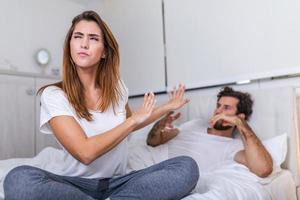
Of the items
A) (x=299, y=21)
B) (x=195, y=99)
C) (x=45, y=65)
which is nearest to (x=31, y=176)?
(x=195, y=99)

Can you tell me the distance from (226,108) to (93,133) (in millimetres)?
951

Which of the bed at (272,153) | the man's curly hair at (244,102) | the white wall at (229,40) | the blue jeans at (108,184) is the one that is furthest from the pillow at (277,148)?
the blue jeans at (108,184)

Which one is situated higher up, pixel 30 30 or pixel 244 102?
pixel 30 30

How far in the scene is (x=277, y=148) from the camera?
5.37ft

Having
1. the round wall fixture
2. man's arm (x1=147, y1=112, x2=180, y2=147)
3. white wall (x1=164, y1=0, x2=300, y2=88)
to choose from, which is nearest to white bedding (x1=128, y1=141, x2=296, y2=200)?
man's arm (x1=147, y1=112, x2=180, y2=147)

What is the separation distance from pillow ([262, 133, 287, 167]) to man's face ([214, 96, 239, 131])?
26 centimetres

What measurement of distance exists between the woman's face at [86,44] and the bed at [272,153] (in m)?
0.59

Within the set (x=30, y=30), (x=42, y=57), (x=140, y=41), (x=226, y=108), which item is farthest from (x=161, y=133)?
(x=30, y=30)

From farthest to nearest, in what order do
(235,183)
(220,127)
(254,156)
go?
(220,127), (254,156), (235,183)

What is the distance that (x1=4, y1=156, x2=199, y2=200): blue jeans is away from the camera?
912 mm

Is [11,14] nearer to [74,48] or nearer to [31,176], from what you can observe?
[74,48]

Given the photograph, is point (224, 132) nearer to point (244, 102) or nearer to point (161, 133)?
point (244, 102)

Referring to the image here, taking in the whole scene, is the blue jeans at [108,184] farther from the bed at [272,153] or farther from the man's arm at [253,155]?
the man's arm at [253,155]

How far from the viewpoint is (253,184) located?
1379 mm
